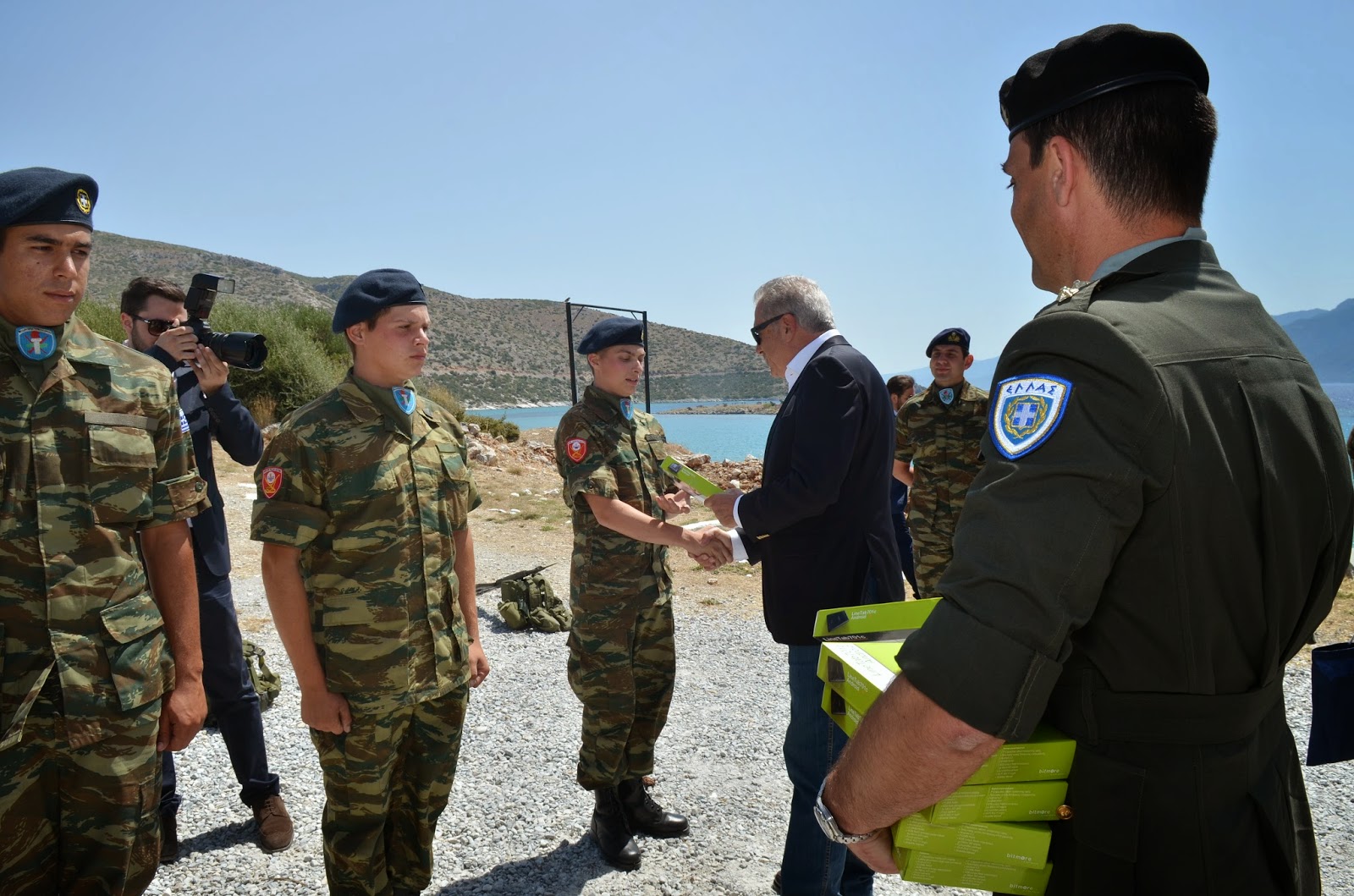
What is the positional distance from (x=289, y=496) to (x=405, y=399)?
20.4 inches

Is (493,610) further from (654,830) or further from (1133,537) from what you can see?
(1133,537)

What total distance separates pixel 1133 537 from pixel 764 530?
5.39ft

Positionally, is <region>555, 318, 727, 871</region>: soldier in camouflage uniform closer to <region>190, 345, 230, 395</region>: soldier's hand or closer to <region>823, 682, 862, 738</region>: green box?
<region>190, 345, 230, 395</region>: soldier's hand

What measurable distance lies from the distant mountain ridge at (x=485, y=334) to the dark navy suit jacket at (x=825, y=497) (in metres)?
41.4

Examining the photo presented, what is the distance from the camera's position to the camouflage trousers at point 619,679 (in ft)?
11.0

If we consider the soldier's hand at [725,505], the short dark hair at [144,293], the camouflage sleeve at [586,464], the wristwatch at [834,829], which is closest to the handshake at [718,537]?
the soldier's hand at [725,505]

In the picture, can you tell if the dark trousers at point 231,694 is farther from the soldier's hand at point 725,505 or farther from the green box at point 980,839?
the green box at point 980,839

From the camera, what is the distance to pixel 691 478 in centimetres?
339

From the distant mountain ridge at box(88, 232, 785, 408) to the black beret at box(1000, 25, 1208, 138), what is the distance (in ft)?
141

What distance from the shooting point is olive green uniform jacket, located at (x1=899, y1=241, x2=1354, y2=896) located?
3.31 ft

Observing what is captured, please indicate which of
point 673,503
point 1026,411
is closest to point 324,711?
point 673,503

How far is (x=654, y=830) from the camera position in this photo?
343 cm

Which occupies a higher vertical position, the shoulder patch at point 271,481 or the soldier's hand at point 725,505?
the shoulder patch at point 271,481

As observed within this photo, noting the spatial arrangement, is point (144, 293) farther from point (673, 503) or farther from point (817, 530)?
point (817, 530)
